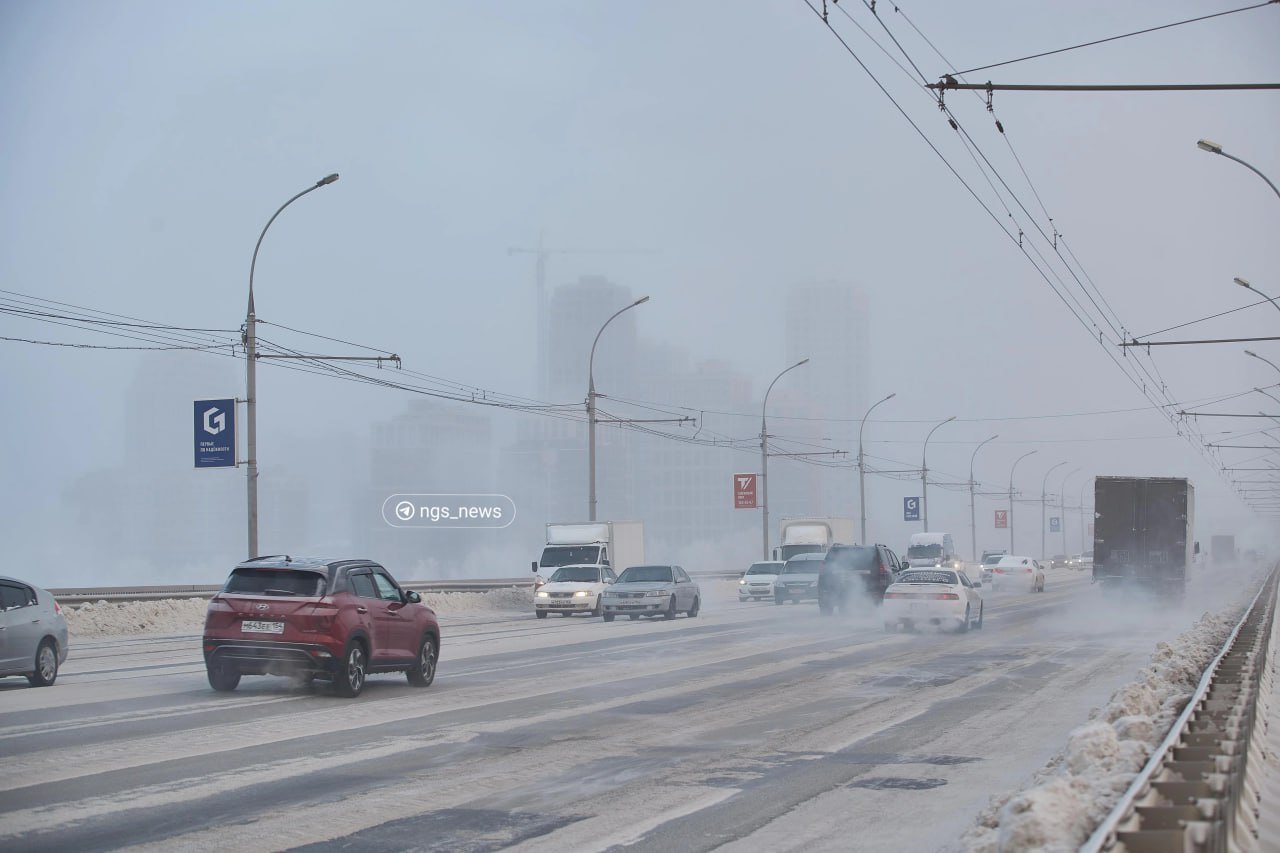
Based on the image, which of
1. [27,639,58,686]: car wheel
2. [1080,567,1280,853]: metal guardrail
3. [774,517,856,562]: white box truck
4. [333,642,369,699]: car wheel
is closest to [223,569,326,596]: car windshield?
[333,642,369,699]: car wheel

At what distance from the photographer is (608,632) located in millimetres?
32406

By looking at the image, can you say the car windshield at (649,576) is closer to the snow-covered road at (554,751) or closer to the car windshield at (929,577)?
the car windshield at (929,577)

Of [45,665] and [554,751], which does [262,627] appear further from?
[554,751]

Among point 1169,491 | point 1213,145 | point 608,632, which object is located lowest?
point 608,632

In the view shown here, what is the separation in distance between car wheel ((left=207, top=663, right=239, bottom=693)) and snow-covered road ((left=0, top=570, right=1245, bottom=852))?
0.24 metres

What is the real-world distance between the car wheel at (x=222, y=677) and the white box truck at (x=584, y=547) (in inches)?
1103

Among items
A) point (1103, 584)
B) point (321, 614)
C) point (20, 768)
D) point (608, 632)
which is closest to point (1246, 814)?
point (20, 768)

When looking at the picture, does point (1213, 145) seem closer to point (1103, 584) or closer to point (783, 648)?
point (783, 648)

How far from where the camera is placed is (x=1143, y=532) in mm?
44562

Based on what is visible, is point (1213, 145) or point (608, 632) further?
point (608, 632)

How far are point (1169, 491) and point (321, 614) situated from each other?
34.7 m

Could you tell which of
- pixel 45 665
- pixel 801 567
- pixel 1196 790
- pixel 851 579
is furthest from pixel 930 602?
pixel 1196 790

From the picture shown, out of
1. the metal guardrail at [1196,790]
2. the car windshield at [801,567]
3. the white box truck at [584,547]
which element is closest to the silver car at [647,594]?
the white box truck at [584,547]

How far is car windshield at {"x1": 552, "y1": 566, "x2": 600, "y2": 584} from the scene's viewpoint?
43.0m
